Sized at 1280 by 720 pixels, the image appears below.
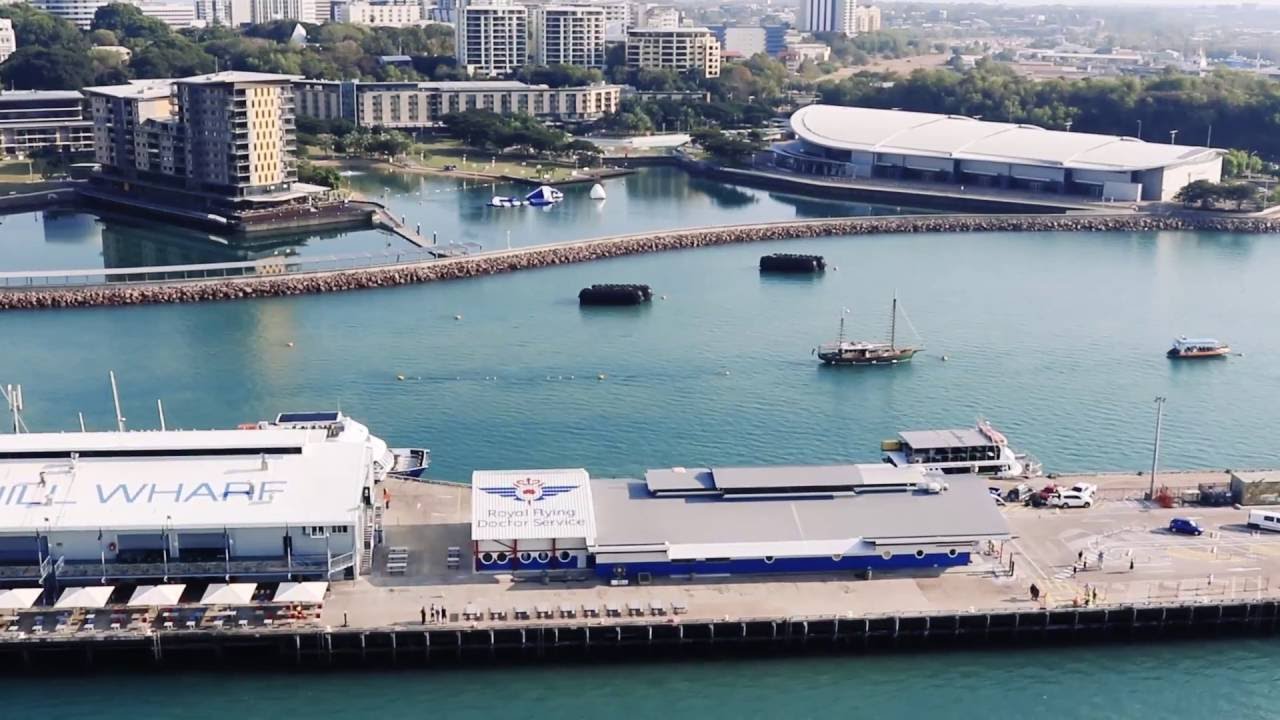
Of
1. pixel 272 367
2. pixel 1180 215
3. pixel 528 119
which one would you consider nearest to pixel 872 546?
pixel 272 367

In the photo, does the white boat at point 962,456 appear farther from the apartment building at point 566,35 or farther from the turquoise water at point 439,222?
the apartment building at point 566,35

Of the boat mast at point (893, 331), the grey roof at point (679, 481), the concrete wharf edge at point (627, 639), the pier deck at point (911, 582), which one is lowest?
the concrete wharf edge at point (627, 639)

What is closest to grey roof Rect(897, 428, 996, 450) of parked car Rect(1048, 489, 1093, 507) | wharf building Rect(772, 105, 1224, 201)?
parked car Rect(1048, 489, 1093, 507)

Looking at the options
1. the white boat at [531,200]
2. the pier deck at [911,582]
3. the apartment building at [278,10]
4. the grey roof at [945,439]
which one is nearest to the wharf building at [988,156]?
the white boat at [531,200]

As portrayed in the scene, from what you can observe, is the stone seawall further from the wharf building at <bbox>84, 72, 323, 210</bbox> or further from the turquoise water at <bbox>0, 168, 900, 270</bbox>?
the wharf building at <bbox>84, 72, 323, 210</bbox>

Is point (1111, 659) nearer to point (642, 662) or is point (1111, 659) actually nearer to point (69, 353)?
point (642, 662)

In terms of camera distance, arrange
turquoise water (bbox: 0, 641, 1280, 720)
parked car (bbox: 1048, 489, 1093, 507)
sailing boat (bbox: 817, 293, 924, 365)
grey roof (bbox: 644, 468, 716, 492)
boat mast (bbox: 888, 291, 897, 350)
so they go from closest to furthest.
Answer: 1. turquoise water (bbox: 0, 641, 1280, 720)
2. grey roof (bbox: 644, 468, 716, 492)
3. parked car (bbox: 1048, 489, 1093, 507)
4. sailing boat (bbox: 817, 293, 924, 365)
5. boat mast (bbox: 888, 291, 897, 350)
